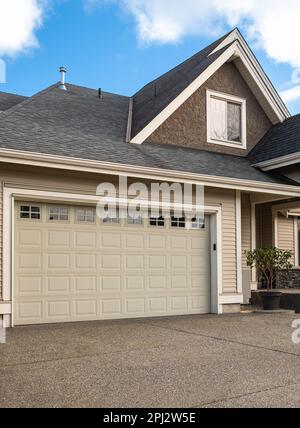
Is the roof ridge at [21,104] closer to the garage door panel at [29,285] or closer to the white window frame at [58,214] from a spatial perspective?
the white window frame at [58,214]

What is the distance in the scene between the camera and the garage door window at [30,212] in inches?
358

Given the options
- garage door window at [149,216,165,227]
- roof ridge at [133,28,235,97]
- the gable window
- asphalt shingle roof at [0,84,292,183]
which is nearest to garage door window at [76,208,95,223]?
asphalt shingle roof at [0,84,292,183]

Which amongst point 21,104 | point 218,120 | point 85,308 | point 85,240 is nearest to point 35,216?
point 85,240

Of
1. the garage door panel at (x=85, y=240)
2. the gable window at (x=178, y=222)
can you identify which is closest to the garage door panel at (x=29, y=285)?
the garage door panel at (x=85, y=240)

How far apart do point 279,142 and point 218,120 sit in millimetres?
1853

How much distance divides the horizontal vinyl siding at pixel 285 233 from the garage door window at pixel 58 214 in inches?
308

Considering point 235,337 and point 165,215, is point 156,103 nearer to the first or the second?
point 165,215

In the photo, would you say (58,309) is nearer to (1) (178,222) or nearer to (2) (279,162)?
(1) (178,222)

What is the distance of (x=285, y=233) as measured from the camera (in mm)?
15078

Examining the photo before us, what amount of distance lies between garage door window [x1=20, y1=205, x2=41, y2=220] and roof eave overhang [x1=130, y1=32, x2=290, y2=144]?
4290 mm

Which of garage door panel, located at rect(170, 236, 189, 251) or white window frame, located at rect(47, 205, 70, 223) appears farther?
garage door panel, located at rect(170, 236, 189, 251)

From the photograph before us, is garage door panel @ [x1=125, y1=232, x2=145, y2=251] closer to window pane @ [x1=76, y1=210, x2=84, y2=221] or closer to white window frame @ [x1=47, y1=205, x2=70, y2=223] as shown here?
window pane @ [x1=76, y1=210, x2=84, y2=221]

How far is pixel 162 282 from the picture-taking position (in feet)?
34.9

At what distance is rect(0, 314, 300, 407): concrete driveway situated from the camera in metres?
4.33
